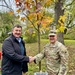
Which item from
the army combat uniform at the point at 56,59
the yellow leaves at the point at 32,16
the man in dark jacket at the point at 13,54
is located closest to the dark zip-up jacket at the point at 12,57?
the man in dark jacket at the point at 13,54

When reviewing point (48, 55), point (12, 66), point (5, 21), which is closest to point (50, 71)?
point (48, 55)

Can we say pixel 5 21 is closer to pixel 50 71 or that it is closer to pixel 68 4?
pixel 68 4

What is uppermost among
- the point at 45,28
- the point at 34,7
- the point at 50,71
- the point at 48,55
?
the point at 34,7

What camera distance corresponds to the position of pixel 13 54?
5.20 meters

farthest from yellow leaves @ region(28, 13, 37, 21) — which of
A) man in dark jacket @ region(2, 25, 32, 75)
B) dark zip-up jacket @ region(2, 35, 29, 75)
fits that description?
dark zip-up jacket @ region(2, 35, 29, 75)

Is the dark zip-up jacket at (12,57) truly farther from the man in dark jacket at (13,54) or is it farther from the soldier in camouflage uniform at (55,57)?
the soldier in camouflage uniform at (55,57)

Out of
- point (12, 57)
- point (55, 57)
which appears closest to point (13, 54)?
point (12, 57)

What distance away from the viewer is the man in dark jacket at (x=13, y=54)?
5230 millimetres

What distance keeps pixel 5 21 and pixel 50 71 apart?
27329mm

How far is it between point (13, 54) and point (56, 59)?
94 centimetres

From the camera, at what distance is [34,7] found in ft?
19.4

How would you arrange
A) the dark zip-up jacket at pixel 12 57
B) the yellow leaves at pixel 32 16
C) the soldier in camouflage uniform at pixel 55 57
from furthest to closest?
1. the yellow leaves at pixel 32 16
2. the soldier in camouflage uniform at pixel 55 57
3. the dark zip-up jacket at pixel 12 57

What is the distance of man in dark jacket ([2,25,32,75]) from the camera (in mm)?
5230

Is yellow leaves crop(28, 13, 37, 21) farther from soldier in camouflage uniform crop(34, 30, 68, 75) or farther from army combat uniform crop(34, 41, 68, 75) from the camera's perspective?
army combat uniform crop(34, 41, 68, 75)
